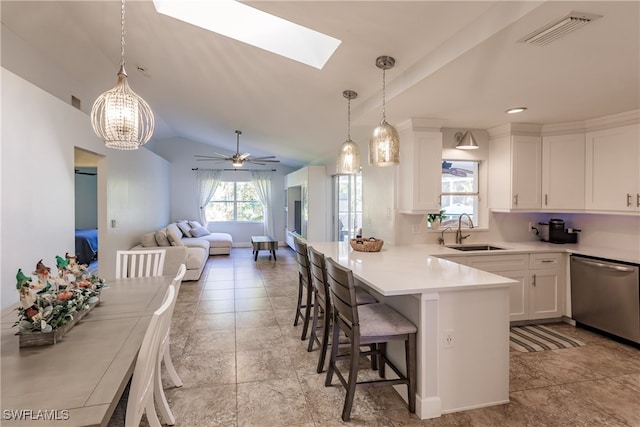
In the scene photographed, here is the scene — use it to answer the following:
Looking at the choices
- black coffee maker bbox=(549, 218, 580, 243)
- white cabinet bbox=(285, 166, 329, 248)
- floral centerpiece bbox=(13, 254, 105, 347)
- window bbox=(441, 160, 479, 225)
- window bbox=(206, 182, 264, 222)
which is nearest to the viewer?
floral centerpiece bbox=(13, 254, 105, 347)

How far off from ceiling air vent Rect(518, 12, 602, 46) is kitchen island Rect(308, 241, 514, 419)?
1.40 meters

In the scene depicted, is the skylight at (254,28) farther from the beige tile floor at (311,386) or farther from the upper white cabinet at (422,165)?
the beige tile floor at (311,386)

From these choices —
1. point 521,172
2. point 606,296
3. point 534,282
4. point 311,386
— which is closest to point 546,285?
point 534,282

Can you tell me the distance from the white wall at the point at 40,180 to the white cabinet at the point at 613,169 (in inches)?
214

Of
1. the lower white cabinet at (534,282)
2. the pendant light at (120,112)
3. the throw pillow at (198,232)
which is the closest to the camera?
the pendant light at (120,112)

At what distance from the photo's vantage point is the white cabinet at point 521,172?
367cm

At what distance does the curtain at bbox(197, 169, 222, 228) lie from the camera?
913 centimetres

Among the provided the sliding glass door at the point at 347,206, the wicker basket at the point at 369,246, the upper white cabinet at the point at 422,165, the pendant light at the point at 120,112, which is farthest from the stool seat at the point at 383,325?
the sliding glass door at the point at 347,206

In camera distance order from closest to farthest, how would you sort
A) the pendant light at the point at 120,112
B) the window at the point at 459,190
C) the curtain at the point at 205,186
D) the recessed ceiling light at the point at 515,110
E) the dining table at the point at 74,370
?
the dining table at the point at 74,370, the pendant light at the point at 120,112, the recessed ceiling light at the point at 515,110, the window at the point at 459,190, the curtain at the point at 205,186

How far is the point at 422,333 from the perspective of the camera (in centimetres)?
199

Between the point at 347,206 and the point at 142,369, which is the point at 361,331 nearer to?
the point at 142,369

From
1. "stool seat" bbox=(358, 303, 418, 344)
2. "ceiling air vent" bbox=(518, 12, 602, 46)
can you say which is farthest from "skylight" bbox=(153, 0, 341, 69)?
"stool seat" bbox=(358, 303, 418, 344)

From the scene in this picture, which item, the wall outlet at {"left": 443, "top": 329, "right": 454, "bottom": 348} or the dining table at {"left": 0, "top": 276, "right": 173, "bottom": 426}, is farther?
the wall outlet at {"left": 443, "top": 329, "right": 454, "bottom": 348}

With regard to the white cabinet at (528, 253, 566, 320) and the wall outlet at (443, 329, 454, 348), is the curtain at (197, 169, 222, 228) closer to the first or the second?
the white cabinet at (528, 253, 566, 320)
